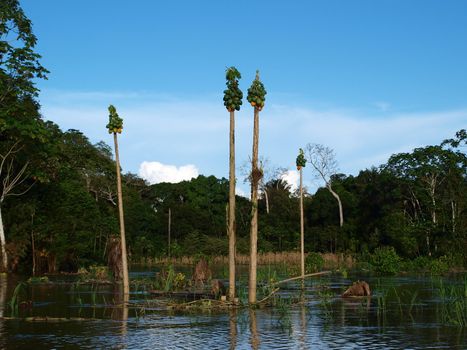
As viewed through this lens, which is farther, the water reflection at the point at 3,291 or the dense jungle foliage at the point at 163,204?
the dense jungle foliage at the point at 163,204

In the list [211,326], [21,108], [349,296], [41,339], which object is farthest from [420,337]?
[21,108]

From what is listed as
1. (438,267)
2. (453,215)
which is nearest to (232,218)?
(438,267)

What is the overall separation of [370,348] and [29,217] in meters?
A: 37.4

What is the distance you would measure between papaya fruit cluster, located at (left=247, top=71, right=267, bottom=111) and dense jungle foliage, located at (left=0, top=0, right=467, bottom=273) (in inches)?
841

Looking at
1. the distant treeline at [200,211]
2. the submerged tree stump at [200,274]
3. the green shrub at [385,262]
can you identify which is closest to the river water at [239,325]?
the submerged tree stump at [200,274]

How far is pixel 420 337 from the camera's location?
1573 centimetres

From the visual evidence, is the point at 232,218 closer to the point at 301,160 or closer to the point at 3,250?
the point at 301,160

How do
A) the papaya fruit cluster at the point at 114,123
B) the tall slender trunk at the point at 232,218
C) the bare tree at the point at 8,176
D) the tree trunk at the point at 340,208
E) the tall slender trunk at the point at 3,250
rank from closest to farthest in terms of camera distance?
the tall slender trunk at the point at 232,218 < the papaya fruit cluster at the point at 114,123 < the tall slender trunk at the point at 3,250 < the bare tree at the point at 8,176 < the tree trunk at the point at 340,208

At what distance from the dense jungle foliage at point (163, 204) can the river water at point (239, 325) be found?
1981cm

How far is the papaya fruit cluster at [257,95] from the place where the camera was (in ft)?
71.7

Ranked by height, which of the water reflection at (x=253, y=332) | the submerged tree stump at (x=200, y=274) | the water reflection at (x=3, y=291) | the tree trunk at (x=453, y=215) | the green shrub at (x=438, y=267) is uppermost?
the tree trunk at (x=453, y=215)

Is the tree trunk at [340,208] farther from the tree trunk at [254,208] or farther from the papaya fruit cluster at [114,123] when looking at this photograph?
the tree trunk at [254,208]

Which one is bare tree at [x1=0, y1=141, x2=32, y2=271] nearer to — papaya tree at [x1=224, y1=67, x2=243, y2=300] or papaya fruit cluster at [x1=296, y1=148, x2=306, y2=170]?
papaya fruit cluster at [x1=296, y1=148, x2=306, y2=170]

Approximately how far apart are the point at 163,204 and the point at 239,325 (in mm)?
66800
